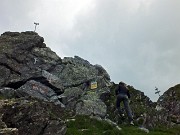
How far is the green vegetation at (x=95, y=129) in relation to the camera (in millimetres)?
27013

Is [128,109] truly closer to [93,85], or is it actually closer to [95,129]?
[95,129]

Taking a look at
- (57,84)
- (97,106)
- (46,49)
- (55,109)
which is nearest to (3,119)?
(55,109)

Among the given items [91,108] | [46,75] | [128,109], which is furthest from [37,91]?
[128,109]

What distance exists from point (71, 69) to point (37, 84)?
394 inches

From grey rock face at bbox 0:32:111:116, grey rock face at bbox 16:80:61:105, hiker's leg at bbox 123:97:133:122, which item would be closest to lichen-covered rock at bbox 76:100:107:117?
grey rock face at bbox 0:32:111:116

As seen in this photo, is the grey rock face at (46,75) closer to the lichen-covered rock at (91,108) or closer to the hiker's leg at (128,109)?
the lichen-covered rock at (91,108)

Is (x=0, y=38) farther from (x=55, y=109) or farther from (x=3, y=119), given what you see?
(x=3, y=119)

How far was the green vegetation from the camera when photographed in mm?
27013

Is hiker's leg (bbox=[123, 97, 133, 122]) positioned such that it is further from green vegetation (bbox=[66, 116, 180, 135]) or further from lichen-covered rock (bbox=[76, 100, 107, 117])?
lichen-covered rock (bbox=[76, 100, 107, 117])

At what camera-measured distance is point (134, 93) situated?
5028 cm

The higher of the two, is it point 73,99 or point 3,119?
point 73,99

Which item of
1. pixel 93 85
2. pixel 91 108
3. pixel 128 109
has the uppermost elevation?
pixel 93 85

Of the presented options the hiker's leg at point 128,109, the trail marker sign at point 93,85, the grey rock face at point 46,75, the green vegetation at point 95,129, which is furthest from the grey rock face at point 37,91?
the hiker's leg at point 128,109

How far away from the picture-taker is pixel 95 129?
1120 inches
